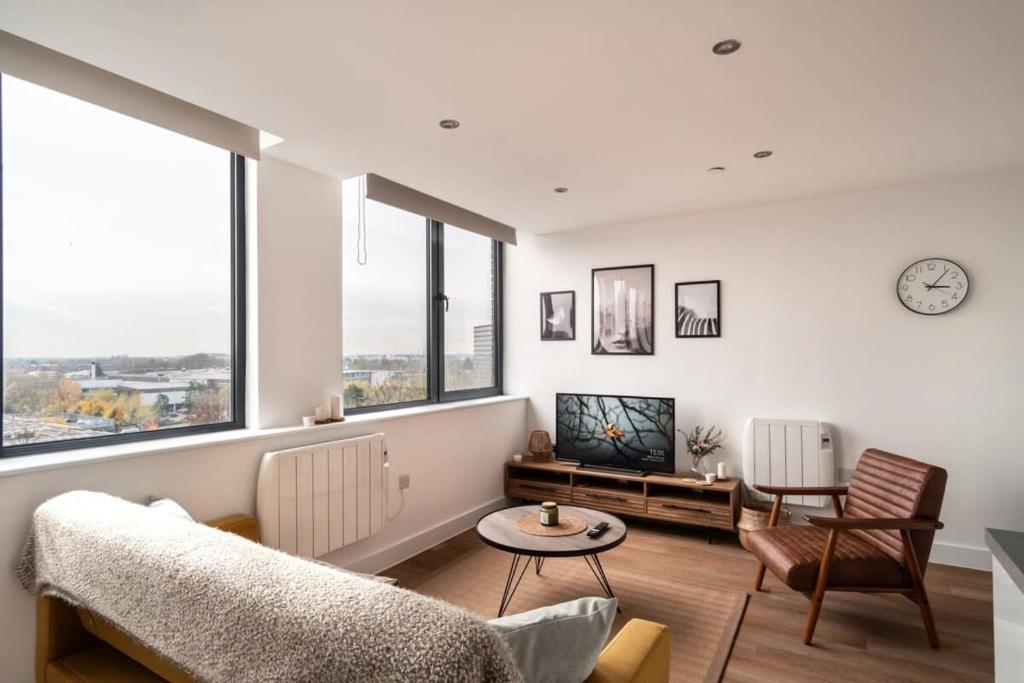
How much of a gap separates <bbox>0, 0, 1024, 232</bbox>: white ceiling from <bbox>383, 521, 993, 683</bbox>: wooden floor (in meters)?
2.45

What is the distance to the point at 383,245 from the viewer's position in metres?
3.87

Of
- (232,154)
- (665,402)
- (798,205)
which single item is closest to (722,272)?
(798,205)

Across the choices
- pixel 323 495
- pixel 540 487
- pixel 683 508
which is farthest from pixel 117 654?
pixel 683 508

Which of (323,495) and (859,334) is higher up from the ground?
(859,334)

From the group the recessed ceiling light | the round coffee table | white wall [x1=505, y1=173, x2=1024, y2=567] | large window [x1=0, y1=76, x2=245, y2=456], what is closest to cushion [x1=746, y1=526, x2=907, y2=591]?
the round coffee table

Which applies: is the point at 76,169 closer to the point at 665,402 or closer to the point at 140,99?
the point at 140,99

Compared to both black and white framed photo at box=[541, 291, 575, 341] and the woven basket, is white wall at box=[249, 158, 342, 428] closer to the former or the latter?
black and white framed photo at box=[541, 291, 575, 341]

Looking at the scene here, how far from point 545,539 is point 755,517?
1804 mm

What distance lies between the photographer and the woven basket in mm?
3670

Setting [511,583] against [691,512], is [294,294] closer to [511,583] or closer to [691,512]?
[511,583]

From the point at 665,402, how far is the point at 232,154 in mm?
3279

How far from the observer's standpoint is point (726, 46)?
74.5 inches

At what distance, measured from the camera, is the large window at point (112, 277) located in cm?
212

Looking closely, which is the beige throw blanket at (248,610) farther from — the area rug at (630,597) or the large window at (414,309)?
the large window at (414,309)
